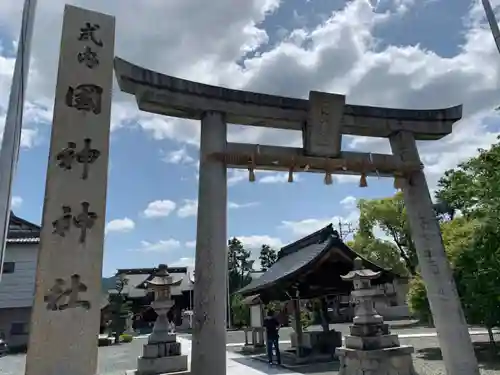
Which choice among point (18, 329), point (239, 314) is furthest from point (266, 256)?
point (18, 329)

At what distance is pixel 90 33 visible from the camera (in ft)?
16.8

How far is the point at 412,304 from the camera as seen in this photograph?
14328mm

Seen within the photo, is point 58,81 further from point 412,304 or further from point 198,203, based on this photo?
point 412,304

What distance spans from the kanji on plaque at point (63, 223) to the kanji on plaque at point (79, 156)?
1.45 feet

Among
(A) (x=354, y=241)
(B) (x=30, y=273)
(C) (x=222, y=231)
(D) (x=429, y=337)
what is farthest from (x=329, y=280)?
(A) (x=354, y=241)

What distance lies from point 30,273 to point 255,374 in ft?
52.4

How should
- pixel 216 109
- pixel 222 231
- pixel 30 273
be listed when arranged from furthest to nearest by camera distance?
pixel 30 273 → pixel 216 109 → pixel 222 231

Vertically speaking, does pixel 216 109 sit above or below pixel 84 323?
above

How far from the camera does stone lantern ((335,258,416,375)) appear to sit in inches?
336

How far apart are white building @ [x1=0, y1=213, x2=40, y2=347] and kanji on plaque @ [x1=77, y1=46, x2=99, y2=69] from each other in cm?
1878

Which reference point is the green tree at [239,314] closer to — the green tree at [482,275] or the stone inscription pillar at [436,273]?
the green tree at [482,275]

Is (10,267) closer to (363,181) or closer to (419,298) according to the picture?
(419,298)

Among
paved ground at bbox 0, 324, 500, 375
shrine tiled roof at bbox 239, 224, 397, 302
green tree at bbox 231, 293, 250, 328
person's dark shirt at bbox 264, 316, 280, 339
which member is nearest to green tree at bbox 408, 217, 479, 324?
paved ground at bbox 0, 324, 500, 375

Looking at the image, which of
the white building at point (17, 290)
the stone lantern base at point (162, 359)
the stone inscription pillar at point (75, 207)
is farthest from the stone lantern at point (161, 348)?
the white building at point (17, 290)
